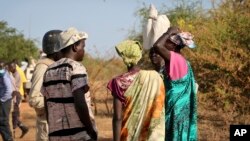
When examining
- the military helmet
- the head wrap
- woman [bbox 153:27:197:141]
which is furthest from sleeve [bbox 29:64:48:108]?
the head wrap

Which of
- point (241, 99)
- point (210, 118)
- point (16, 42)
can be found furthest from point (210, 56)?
point (16, 42)

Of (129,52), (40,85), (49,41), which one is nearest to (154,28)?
(129,52)

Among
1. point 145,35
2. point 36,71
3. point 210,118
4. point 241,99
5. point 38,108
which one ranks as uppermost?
point 145,35

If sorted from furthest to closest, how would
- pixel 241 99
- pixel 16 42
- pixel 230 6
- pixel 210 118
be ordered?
pixel 16 42
pixel 210 118
pixel 230 6
pixel 241 99

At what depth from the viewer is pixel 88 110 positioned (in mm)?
3650

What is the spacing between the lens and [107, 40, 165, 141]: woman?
4.02 m

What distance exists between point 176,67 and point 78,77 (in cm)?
90

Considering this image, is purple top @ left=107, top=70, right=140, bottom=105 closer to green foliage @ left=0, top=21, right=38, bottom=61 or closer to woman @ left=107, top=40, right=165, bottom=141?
woman @ left=107, top=40, right=165, bottom=141

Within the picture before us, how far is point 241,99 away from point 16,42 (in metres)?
26.0

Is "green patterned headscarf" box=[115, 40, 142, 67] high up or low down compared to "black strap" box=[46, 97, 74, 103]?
up

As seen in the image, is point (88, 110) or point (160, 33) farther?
point (160, 33)

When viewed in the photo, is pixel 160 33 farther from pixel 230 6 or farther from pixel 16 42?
pixel 16 42

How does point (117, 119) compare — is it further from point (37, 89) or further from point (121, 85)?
point (37, 89)

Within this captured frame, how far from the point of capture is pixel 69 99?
3.67 meters
